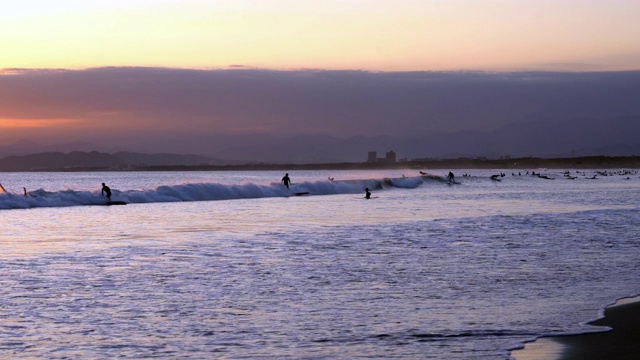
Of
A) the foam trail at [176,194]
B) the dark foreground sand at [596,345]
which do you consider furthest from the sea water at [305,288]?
the foam trail at [176,194]

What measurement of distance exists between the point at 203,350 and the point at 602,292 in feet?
26.7

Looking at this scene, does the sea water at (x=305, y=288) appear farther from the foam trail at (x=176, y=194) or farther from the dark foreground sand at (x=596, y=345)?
the foam trail at (x=176, y=194)

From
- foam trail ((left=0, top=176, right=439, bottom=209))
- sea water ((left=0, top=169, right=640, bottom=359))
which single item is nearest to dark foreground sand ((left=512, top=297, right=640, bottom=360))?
sea water ((left=0, top=169, right=640, bottom=359))

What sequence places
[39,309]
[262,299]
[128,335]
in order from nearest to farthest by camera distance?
[128,335] < [39,309] < [262,299]

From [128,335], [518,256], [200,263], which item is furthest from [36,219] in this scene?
[128,335]

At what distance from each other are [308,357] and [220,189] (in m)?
66.8

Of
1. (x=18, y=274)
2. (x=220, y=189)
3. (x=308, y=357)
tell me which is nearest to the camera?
(x=308, y=357)

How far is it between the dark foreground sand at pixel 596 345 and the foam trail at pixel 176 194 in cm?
4680

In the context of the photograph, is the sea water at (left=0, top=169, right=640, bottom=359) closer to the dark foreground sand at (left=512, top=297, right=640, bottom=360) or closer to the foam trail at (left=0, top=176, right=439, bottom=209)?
the dark foreground sand at (left=512, top=297, right=640, bottom=360)

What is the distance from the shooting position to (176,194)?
6900cm

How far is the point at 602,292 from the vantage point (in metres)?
15.0

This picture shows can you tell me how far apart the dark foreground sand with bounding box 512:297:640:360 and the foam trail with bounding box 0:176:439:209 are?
46797mm

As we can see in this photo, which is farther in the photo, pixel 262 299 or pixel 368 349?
pixel 262 299

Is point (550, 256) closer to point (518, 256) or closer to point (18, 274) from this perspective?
point (518, 256)
